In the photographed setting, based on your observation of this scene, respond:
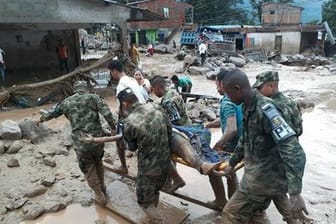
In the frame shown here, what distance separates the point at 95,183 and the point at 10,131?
8.53 ft

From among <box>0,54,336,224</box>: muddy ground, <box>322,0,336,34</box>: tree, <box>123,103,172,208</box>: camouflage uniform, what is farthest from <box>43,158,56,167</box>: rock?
<box>322,0,336,34</box>: tree

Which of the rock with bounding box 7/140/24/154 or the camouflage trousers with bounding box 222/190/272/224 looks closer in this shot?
the camouflage trousers with bounding box 222/190/272/224

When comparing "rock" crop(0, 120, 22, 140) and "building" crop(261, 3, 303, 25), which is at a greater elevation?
"building" crop(261, 3, 303, 25)

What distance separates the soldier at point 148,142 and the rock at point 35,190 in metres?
2.06

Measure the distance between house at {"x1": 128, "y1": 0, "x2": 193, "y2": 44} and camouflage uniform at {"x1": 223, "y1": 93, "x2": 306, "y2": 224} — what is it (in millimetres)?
37953

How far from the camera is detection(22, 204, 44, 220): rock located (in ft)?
15.6

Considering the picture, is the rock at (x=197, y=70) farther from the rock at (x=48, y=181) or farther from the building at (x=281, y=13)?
the building at (x=281, y=13)

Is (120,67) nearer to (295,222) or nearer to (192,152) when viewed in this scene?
(192,152)

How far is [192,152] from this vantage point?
12.9ft

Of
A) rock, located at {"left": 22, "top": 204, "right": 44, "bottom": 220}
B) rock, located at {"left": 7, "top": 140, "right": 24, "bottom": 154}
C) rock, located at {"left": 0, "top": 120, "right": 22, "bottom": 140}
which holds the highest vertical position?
rock, located at {"left": 0, "top": 120, "right": 22, "bottom": 140}

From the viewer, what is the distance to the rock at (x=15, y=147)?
629 centimetres

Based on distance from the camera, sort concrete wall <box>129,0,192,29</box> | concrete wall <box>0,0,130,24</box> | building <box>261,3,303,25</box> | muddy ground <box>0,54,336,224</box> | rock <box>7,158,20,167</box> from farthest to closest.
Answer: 1. building <box>261,3,303,25</box>
2. concrete wall <box>129,0,192,29</box>
3. concrete wall <box>0,0,130,24</box>
4. rock <box>7,158,20,167</box>
5. muddy ground <box>0,54,336,224</box>

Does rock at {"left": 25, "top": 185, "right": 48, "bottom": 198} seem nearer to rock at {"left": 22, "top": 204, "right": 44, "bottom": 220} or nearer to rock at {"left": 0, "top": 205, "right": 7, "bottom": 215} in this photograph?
rock at {"left": 22, "top": 204, "right": 44, "bottom": 220}

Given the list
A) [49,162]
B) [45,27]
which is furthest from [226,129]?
[45,27]
